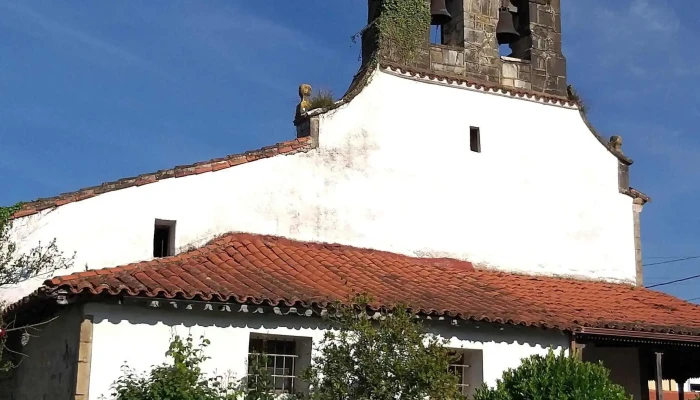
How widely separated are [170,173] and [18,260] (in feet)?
8.02

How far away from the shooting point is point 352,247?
14641mm

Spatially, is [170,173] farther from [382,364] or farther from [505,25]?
[505,25]

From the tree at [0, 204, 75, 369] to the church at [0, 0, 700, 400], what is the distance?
0.14 metres

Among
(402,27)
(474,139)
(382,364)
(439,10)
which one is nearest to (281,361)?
(382,364)

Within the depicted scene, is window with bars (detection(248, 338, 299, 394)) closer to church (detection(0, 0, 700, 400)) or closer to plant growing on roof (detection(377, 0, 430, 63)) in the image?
church (detection(0, 0, 700, 400))

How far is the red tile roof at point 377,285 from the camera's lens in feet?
36.6

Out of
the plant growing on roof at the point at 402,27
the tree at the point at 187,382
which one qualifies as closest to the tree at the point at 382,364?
the tree at the point at 187,382

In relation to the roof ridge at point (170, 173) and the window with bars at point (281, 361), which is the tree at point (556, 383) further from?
the roof ridge at point (170, 173)

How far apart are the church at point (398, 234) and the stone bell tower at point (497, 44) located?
35 mm

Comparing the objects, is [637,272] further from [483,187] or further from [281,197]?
[281,197]

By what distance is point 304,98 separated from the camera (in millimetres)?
15711

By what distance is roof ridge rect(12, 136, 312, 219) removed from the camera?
491 inches

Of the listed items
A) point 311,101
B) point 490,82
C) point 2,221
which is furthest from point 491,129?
point 2,221

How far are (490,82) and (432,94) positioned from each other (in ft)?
4.10
